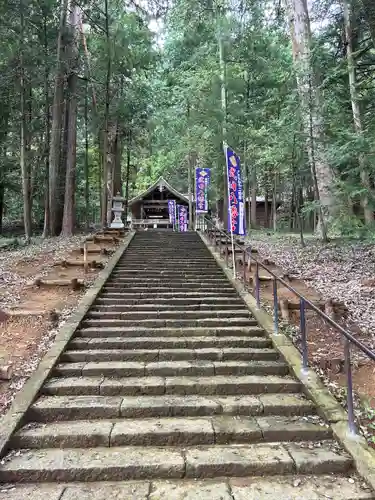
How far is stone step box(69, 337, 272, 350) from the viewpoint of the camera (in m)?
5.00

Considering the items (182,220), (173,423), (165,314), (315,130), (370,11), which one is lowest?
(173,423)

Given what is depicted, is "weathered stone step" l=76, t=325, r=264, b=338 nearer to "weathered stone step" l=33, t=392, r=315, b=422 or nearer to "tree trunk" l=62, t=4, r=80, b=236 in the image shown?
"weathered stone step" l=33, t=392, r=315, b=422

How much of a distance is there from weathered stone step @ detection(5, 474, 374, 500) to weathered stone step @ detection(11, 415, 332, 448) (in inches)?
16.9

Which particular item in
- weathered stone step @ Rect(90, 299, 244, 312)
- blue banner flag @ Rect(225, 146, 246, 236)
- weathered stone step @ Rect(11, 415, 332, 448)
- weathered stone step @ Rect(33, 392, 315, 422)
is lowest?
weathered stone step @ Rect(11, 415, 332, 448)

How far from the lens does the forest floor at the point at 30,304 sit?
4.42m

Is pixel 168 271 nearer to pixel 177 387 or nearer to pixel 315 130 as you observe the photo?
pixel 177 387

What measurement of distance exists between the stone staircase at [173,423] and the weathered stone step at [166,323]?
15mm

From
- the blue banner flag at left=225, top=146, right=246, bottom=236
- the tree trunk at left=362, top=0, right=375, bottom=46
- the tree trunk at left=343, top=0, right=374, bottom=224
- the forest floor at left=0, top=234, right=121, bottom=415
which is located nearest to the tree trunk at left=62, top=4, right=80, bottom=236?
the forest floor at left=0, top=234, right=121, bottom=415

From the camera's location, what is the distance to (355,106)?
33.1ft

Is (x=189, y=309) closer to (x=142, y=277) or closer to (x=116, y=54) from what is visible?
(x=142, y=277)

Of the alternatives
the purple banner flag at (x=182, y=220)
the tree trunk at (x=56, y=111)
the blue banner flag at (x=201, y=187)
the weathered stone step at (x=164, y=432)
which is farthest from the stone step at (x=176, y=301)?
the purple banner flag at (x=182, y=220)

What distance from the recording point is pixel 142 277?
8.14 m

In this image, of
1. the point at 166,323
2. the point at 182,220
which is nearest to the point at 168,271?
the point at 166,323

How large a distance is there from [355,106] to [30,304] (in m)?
9.37
